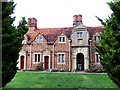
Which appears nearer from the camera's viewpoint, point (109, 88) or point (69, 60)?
point (109, 88)

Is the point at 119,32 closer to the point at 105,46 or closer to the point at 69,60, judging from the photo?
the point at 105,46

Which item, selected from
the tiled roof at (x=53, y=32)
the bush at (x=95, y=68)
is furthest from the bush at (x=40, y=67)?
the bush at (x=95, y=68)

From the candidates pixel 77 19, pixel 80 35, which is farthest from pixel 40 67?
pixel 77 19

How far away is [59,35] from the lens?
39469 millimetres

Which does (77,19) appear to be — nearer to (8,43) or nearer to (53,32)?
(53,32)

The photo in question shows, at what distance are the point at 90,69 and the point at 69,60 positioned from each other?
13.0ft

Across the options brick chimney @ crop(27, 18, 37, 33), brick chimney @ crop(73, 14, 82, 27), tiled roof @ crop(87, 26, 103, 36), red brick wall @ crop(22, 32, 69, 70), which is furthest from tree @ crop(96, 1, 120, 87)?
brick chimney @ crop(27, 18, 37, 33)

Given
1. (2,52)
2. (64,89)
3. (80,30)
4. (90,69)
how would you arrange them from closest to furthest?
1. (2,52)
2. (64,89)
3. (90,69)
4. (80,30)

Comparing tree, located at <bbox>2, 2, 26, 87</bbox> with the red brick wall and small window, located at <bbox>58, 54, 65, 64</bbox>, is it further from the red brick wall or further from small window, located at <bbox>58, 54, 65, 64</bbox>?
small window, located at <bbox>58, 54, 65, 64</bbox>

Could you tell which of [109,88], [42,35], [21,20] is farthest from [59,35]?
[109,88]

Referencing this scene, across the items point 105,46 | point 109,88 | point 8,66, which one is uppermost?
point 105,46

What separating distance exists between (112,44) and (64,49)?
25960 mm

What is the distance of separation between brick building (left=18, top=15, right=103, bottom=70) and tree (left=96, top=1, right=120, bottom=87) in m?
23.9

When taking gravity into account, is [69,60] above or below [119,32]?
below
